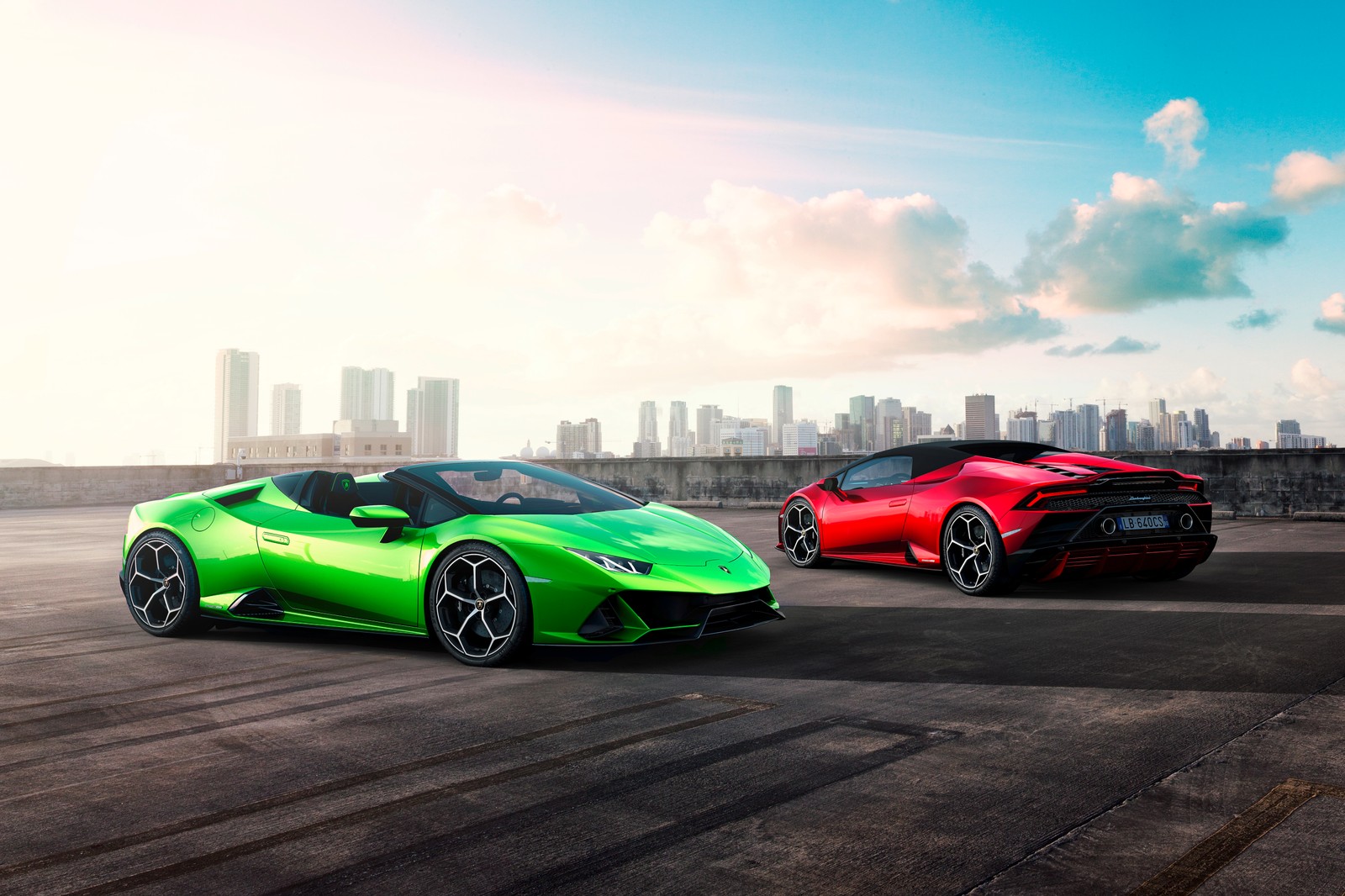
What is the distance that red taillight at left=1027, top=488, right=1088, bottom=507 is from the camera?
768cm

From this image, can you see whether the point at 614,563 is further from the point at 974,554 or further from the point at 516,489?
the point at 974,554

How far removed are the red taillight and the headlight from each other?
3.56 meters

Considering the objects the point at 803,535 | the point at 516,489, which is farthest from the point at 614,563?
the point at 803,535

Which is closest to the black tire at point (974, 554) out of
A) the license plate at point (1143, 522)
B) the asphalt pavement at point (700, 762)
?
the license plate at point (1143, 522)

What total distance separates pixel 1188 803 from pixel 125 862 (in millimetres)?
3021

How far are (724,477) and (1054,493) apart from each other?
16.8 metres

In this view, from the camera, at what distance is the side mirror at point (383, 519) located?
19.3 ft

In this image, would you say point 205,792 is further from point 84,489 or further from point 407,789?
point 84,489

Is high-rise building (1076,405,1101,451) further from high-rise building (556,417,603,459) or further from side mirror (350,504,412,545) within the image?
side mirror (350,504,412,545)

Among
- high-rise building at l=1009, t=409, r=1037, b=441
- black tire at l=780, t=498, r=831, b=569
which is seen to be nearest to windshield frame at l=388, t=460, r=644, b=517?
black tire at l=780, t=498, r=831, b=569

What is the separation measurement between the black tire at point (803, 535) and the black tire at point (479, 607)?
4.92 metres

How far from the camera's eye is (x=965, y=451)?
875 centimetres

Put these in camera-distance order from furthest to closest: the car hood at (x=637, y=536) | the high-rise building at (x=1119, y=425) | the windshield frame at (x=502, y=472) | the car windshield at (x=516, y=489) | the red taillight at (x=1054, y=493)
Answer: the high-rise building at (x=1119, y=425) → the red taillight at (x=1054, y=493) → the car windshield at (x=516, y=489) → the windshield frame at (x=502, y=472) → the car hood at (x=637, y=536)

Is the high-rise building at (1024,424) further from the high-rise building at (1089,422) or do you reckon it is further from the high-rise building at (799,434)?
the high-rise building at (799,434)
